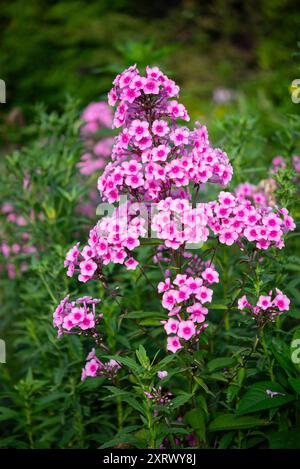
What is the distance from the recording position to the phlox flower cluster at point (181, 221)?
242 centimetres

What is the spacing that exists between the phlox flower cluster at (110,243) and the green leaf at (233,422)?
29.5 inches

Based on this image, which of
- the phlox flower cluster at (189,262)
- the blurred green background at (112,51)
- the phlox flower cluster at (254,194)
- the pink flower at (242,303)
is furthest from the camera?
the blurred green background at (112,51)

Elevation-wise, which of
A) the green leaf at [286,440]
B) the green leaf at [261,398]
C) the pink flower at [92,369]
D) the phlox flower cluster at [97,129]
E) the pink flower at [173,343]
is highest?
the phlox flower cluster at [97,129]

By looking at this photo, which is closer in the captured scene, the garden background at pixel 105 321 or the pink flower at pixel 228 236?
the pink flower at pixel 228 236

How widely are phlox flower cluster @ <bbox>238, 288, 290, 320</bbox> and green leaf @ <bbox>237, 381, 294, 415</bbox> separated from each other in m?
0.28

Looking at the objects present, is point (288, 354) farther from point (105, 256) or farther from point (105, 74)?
point (105, 74)

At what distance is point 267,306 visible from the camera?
2.46 meters

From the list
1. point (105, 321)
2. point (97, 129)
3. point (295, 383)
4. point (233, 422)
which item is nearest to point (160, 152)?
point (105, 321)

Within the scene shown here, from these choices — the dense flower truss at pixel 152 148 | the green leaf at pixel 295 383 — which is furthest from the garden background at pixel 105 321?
the dense flower truss at pixel 152 148

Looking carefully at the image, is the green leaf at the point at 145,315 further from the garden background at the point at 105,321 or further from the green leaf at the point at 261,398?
the green leaf at the point at 261,398

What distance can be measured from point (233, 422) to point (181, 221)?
0.86 metres

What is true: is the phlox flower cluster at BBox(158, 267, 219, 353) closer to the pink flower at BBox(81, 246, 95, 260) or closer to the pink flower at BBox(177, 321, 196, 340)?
the pink flower at BBox(177, 321, 196, 340)

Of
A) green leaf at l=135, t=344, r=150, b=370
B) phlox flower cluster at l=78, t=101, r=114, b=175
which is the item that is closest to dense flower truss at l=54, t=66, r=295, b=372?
green leaf at l=135, t=344, r=150, b=370

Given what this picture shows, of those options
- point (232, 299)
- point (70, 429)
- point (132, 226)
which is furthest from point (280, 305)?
point (70, 429)
